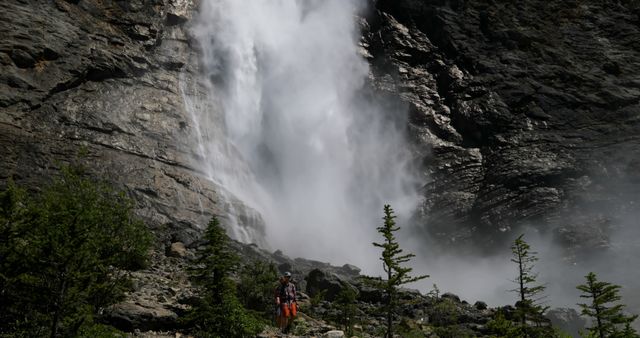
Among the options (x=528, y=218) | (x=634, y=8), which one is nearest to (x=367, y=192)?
(x=528, y=218)

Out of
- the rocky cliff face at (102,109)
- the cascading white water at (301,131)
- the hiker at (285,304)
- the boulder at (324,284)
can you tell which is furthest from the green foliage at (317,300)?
the cascading white water at (301,131)

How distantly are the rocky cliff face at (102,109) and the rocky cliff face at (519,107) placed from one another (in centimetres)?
2036

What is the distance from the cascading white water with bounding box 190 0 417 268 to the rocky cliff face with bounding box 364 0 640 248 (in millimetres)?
3068

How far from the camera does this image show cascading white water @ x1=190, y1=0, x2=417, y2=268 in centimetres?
4188

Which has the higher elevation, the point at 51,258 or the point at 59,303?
the point at 51,258

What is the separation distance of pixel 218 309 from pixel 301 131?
38.1 m

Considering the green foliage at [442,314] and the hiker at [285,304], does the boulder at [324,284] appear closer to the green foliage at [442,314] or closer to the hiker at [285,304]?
the green foliage at [442,314]

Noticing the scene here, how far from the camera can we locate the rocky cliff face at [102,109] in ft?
102

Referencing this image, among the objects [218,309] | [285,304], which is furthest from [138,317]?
[285,304]

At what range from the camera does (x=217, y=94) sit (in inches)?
1772

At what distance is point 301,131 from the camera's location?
1921 inches

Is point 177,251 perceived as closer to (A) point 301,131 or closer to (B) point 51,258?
(B) point 51,258

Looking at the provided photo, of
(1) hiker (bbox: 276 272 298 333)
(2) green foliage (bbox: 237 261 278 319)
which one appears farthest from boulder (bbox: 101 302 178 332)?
(2) green foliage (bbox: 237 261 278 319)

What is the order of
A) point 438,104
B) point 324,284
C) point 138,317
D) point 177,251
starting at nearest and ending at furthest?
point 138,317
point 324,284
point 177,251
point 438,104
